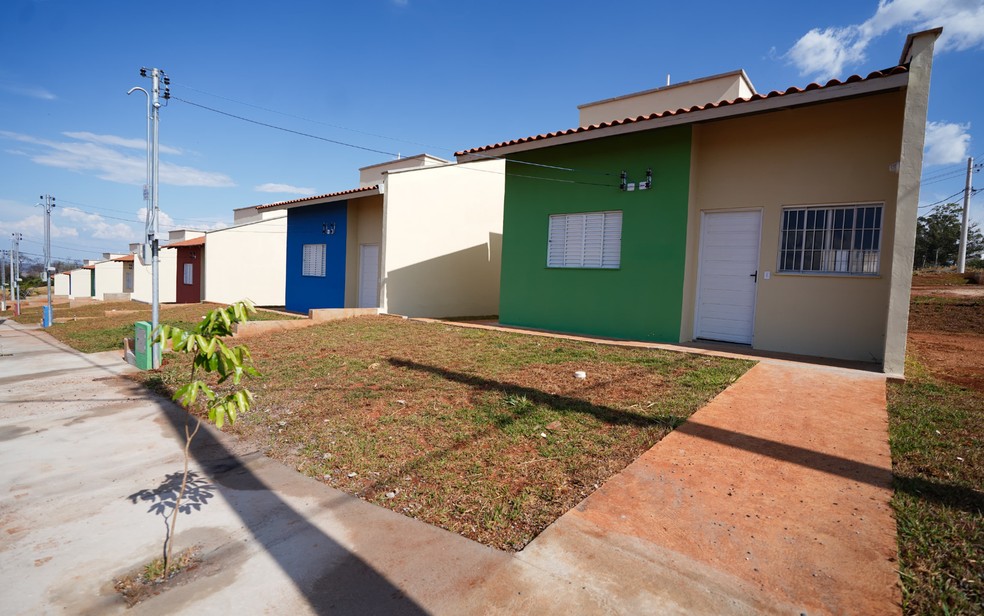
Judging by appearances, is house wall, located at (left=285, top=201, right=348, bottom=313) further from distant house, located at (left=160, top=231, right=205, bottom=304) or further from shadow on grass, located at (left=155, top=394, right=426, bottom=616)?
shadow on grass, located at (left=155, top=394, right=426, bottom=616)

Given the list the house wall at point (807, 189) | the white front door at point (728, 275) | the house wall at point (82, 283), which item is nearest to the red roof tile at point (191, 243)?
the house wall at point (82, 283)

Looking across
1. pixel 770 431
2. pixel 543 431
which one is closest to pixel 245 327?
pixel 543 431

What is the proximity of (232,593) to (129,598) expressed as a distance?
54 centimetres

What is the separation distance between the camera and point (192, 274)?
27641 mm

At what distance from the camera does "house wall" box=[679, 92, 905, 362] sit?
289 inches

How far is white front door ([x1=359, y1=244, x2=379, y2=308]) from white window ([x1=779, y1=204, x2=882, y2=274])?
11.2 meters

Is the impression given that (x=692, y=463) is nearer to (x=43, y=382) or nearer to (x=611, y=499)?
(x=611, y=499)

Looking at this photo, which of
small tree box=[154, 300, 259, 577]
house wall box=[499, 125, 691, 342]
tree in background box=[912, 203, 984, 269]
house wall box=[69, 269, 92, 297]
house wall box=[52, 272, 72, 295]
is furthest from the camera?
house wall box=[52, 272, 72, 295]

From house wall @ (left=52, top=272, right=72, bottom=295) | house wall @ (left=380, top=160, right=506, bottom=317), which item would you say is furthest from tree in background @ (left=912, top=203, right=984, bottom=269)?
house wall @ (left=52, top=272, right=72, bottom=295)

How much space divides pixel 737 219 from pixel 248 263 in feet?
69.5

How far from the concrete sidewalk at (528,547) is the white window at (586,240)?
210 inches

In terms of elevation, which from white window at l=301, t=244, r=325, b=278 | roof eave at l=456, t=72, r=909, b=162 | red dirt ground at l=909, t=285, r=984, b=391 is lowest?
red dirt ground at l=909, t=285, r=984, b=391

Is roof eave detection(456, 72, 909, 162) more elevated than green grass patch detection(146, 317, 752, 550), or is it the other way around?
roof eave detection(456, 72, 909, 162)

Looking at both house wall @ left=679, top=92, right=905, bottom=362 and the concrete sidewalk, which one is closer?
the concrete sidewalk
